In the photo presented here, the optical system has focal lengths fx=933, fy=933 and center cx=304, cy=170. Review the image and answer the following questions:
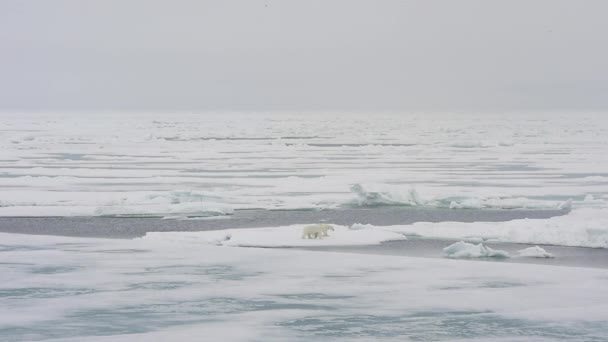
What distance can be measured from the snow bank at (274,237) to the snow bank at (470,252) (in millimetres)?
1350

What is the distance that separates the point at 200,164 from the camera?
28094 millimetres

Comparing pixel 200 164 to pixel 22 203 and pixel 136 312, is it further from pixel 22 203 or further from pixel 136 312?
pixel 136 312

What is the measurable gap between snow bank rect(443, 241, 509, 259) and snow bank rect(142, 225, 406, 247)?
1.35 meters

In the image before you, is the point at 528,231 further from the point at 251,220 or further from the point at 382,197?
the point at 382,197

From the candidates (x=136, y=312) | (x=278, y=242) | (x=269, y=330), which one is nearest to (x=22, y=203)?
(x=278, y=242)

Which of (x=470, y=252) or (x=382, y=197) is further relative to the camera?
(x=382, y=197)

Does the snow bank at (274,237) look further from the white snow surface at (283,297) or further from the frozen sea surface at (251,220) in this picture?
the frozen sea surface at (251,220)

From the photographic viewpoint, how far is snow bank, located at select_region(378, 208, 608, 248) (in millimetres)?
11617

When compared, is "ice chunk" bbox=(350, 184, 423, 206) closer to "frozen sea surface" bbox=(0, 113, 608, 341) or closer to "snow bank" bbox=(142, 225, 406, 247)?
"frozen sea surface" bbox=(0, 113, 608, 341)

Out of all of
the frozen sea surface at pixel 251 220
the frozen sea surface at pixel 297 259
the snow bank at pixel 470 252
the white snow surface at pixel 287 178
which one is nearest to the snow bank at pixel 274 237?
the frozen sea surface at pixel 297 259

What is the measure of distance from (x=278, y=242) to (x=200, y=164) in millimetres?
16548

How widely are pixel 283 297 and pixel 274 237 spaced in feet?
13.0

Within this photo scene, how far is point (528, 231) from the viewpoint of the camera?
12133mm

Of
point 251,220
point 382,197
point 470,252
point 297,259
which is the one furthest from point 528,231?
point 382,197
